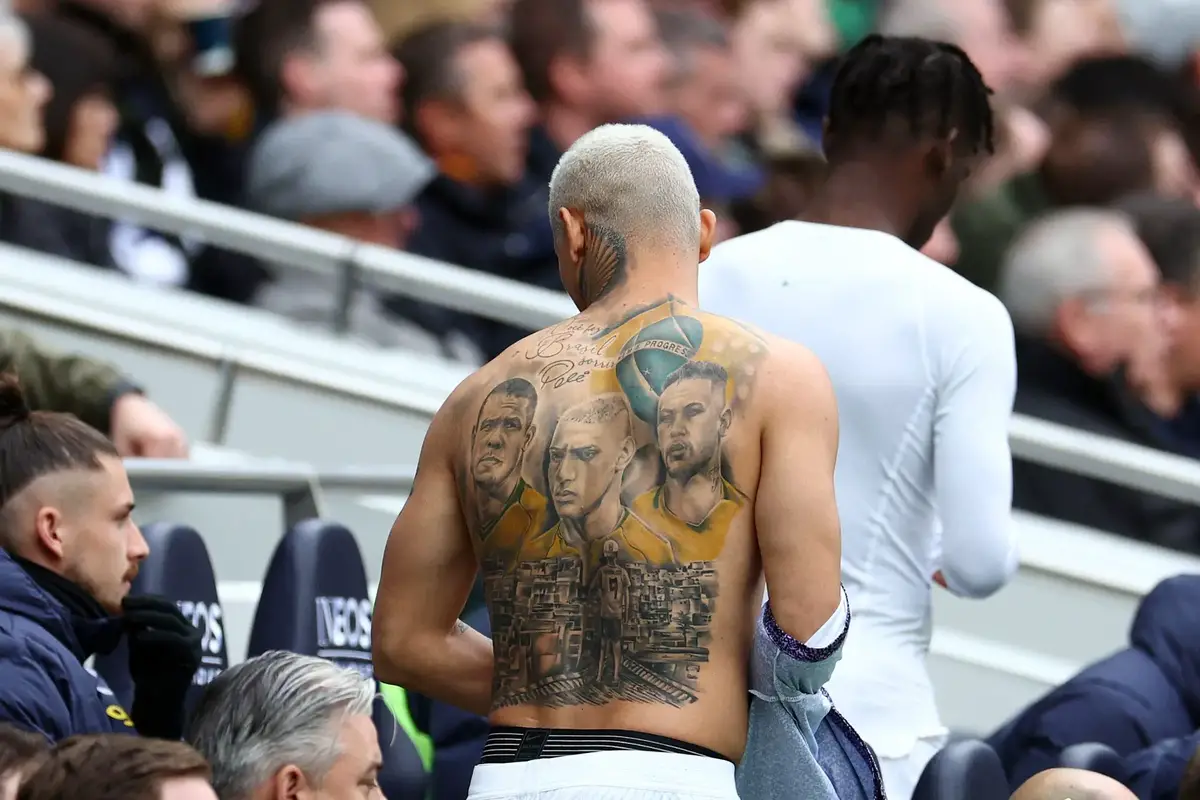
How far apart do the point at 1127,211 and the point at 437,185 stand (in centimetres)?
197

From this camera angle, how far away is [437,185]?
6.43 meters

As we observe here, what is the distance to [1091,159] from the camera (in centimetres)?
664

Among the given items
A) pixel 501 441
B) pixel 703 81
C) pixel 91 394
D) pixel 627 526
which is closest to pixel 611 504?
pixel 627 526

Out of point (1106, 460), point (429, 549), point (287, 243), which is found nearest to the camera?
point (429, 549)

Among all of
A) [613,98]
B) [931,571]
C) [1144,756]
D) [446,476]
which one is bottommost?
[1144,756]

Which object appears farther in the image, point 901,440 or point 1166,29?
point 1166,29

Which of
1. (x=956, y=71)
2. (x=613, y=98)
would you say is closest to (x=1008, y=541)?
(x=956, y=71)

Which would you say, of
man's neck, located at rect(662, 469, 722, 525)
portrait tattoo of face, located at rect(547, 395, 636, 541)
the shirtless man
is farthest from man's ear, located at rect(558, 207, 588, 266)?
man's neck, located at rect(662, 469, 722, 525)

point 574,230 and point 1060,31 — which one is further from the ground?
point 1060,31

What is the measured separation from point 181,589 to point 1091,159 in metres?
3.61

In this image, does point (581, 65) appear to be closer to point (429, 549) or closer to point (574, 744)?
point (429, 549)

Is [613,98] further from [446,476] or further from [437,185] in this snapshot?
[446,476]

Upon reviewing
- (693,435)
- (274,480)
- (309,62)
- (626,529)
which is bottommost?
(274,480)

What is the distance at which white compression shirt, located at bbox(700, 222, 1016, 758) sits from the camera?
331 cm
